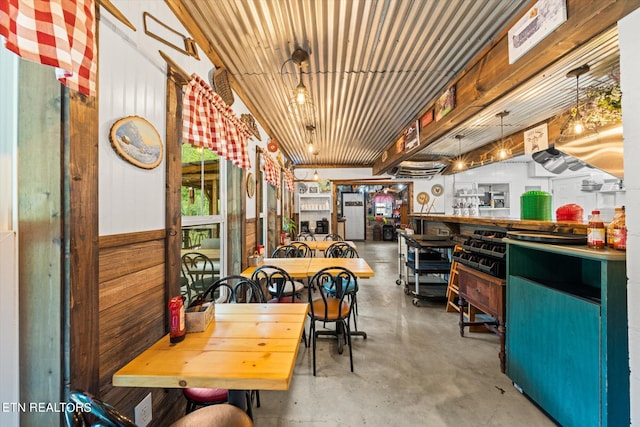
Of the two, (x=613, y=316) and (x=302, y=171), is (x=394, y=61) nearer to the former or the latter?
(x=613, y=316)

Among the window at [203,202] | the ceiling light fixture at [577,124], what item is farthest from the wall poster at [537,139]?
the window at [203,202]

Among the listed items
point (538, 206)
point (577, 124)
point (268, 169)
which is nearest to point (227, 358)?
point (538, 206)

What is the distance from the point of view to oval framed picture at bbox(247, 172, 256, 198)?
3.44 m

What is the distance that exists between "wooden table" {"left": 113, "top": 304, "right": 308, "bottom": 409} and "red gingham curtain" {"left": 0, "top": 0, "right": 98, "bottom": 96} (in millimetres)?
1212

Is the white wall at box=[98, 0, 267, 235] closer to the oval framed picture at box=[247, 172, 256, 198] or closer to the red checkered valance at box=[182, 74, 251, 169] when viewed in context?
the red checkered valance at box=[182, 74, 251, 169]

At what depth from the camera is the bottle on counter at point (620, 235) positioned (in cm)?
150

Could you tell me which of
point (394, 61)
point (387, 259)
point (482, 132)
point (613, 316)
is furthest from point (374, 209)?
point (613, 316)

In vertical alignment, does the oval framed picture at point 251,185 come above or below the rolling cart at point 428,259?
above

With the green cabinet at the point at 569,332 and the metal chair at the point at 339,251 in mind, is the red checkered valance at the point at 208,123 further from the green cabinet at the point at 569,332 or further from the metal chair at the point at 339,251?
Answer: the green cabinet at the point at 569,332

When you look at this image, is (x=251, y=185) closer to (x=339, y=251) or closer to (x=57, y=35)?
(x=339, y=251)

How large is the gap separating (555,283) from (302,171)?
701 cm

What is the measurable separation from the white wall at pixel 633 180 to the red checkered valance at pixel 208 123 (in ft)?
8.07

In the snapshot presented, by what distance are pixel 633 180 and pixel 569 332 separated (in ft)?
3.48

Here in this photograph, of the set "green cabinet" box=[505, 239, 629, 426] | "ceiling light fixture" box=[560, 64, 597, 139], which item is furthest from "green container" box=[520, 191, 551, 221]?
"ceiling light fixture" box=[560, 64, 597, 139]
